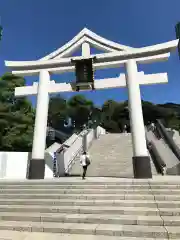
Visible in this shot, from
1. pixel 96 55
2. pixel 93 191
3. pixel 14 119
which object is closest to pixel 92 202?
pixel 93 191

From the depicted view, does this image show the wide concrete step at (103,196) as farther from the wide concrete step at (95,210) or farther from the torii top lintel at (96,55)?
the torii top lintel at (96,55)

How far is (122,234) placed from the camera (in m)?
5.05

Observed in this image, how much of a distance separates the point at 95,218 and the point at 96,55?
908 centimetres

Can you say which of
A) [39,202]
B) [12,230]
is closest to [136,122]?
[39,202]

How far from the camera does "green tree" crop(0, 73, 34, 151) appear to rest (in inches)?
651

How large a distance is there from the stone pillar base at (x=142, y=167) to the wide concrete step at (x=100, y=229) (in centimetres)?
496

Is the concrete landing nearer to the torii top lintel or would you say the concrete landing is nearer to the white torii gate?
the white torii gate

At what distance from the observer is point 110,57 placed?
12.1 metres

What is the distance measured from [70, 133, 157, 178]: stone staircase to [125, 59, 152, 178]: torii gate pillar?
4.81 ft

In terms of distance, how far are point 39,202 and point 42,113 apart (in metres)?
5.70

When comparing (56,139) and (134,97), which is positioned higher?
(56,139)

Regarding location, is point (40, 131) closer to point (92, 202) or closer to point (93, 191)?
point (93, 191)

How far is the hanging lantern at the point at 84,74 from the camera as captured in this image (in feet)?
39.2

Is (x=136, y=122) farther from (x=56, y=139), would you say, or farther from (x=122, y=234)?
(x=56, y=139)
